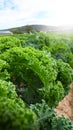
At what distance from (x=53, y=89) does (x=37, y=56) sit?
1.27 metres

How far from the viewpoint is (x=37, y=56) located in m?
6.66

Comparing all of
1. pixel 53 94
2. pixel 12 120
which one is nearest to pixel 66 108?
pixel 53 94

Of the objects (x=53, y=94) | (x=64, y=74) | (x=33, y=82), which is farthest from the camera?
(x=64, y=74)

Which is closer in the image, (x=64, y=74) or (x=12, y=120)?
(x=12, y=120)

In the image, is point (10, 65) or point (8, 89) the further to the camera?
point (10, 65)

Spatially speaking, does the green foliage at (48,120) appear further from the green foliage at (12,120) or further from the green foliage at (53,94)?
the green foliage at (53,94)

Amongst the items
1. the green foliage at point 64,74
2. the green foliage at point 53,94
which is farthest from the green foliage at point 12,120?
the green foliage at point 64,74

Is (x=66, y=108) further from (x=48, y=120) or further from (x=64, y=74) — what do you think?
(x=48, y=120)

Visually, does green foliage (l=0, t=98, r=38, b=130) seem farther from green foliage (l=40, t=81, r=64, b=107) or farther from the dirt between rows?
the dirt between rows

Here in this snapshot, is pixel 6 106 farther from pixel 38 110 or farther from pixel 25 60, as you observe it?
pixel 25 60

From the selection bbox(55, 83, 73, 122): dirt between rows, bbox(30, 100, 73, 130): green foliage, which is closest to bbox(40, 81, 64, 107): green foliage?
bbox(55, 83, 73, 122): dirt between rows

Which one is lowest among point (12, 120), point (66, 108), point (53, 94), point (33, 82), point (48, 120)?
point (66, 108)

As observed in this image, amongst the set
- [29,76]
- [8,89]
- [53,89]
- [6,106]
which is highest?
[6,106]

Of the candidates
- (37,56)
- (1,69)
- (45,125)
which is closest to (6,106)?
(45,125)
